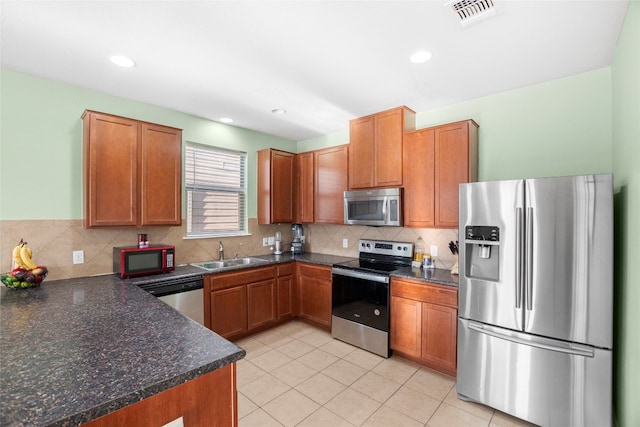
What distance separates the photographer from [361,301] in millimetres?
3225

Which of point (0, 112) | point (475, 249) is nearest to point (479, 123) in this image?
point (475, 249)

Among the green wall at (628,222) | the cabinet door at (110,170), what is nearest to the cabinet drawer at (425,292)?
the green wall at (628,222)

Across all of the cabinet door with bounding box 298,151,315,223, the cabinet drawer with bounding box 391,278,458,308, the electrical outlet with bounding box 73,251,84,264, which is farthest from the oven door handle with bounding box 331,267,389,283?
the electrical outlet with bounding box 73,251,84,264

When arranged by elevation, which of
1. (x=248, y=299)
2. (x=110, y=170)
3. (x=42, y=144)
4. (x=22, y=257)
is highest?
(x=42, y=144)

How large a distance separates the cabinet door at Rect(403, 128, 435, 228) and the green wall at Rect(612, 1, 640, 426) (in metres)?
1.36

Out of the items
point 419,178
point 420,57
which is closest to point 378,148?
point 419,178

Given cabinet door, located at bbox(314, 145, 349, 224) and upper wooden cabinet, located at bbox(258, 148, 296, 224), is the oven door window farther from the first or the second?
upper wooden cabinet, located at bbox(258, 148, 296, 224)

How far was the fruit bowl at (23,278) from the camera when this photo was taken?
216cm

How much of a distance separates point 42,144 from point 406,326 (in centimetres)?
378

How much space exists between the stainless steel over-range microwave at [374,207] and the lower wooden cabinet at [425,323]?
71 cm

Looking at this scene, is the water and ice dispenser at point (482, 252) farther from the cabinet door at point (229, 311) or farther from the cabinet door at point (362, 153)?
the cabinet door at point (229, 311)

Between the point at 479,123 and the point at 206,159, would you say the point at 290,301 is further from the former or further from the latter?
the point at 479,123

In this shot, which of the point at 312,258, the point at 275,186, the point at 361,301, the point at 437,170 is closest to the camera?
the point at 437,170

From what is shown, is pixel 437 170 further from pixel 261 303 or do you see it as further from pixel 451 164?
pixel 261 303
